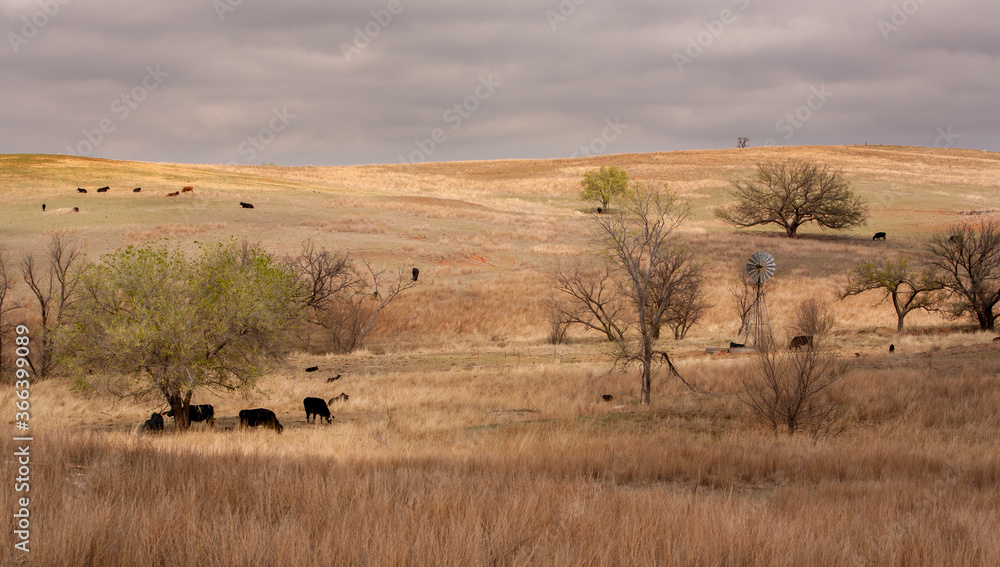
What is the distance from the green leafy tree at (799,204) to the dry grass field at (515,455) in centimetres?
1712

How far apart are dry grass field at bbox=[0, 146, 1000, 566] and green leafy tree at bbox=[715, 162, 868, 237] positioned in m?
17.1

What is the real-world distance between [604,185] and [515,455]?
74393mm

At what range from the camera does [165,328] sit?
14766mm

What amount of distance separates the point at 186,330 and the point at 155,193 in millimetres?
52113

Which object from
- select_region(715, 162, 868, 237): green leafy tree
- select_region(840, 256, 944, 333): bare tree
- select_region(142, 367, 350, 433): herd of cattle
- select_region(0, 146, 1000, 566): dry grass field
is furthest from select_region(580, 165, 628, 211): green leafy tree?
select_region(142, 367, 350, 433): herd of cattle

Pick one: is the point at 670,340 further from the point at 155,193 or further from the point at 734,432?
the point at 155,193

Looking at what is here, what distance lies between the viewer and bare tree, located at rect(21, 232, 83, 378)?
19.4m

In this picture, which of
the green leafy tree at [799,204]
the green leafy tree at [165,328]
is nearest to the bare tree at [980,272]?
the green leafy tree at [165,328]

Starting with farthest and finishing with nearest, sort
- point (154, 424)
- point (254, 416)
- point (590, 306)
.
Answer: point (590, 306) < point (254, 416) < point (154, 424)

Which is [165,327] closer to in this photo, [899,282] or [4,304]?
[4,304]

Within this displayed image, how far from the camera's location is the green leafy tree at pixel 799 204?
60572 millimetres

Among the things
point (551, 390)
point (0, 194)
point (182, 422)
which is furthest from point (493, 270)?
point (0, 194)

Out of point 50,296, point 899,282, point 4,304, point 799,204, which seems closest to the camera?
point 50,296

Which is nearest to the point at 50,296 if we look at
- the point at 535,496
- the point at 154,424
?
the point at 154,424
